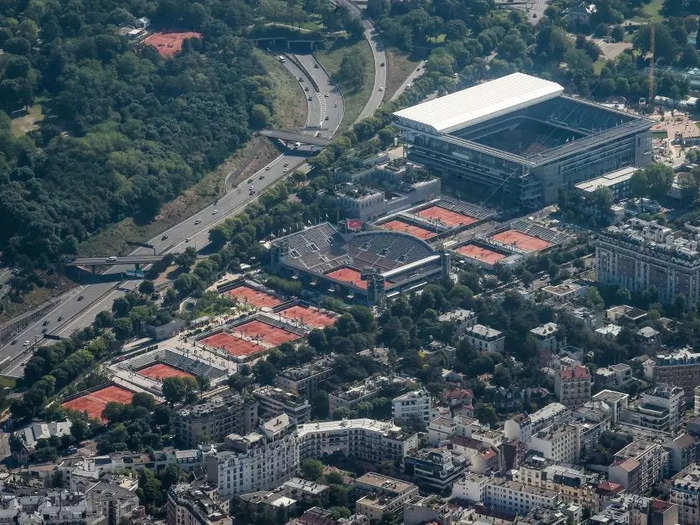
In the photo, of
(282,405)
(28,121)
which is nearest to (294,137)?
(28,121)

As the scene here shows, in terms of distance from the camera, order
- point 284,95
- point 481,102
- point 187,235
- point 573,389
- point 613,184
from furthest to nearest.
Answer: point 284,95 → point 481,102 → point 613,184 → point 187,235 → point 573,389

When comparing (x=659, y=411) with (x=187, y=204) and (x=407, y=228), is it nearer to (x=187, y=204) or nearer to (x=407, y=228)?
(x=407, y=228)

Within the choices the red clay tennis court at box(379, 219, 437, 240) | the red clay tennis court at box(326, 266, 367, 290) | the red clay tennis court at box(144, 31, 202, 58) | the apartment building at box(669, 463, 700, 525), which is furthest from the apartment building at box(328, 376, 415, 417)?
the red clay tennis court at box(144, 31, 202, 58)

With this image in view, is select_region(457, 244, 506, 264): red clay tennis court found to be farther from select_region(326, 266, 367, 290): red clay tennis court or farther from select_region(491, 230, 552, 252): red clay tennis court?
select_region(326, 266, 367, 290): red clay tennis court

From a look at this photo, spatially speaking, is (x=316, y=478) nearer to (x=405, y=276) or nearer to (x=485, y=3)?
(x=405, y=276)

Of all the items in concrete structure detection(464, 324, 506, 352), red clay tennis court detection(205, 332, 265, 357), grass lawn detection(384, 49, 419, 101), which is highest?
concrete structure detection(464, 324, 506, 352)
